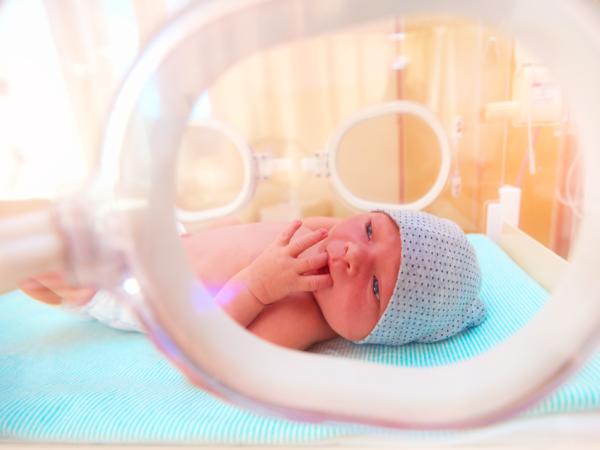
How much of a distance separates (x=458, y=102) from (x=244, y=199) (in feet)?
1.93

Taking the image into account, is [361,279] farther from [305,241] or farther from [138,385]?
[138,385]

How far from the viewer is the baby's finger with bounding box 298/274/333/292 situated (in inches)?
26.1

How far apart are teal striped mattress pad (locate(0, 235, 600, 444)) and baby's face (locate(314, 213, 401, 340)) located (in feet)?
0.17

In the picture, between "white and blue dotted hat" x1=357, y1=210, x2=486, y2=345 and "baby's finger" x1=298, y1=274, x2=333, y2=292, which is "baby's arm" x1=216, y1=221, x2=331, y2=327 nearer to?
"baby's finger" x1=298, y1=274, x2=333, y2=292

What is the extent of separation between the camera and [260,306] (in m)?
0.67

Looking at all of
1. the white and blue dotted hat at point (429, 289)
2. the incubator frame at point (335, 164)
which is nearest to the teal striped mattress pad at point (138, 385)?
the white and blue dotted hat at point (429, 289)

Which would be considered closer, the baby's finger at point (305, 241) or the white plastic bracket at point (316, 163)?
the baby's finger at point (305, 241)

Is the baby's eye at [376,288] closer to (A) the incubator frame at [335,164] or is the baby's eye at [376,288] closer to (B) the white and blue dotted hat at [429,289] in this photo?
(B) the white and blue dotted hat at [429,289]

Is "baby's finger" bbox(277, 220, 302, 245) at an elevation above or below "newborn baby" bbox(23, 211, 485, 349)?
above

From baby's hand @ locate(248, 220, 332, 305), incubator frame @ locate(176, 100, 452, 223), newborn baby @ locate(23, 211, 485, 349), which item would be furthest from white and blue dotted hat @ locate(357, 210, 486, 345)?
incubator frame @ locate(176, 100, 452, 223)

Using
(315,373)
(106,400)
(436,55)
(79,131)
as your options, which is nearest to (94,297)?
(106,400)

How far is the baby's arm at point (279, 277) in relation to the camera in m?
0.66

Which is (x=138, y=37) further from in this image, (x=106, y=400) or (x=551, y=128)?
(x=551, y=128)

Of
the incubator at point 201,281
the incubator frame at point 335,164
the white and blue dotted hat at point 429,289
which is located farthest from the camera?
the incubator frame at point 335,164
